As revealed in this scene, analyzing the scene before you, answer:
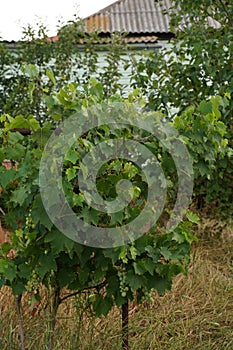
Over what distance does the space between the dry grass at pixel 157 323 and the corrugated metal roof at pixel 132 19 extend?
11.4 m

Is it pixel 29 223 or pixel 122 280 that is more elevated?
pixel 29 223

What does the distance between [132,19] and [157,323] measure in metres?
13.6

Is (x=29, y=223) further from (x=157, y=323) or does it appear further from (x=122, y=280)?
(x=157, y=323)

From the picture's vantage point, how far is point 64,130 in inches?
94.1

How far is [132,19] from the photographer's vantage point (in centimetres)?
1609

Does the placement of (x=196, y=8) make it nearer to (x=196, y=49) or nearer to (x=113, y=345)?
(x=196, y=49)

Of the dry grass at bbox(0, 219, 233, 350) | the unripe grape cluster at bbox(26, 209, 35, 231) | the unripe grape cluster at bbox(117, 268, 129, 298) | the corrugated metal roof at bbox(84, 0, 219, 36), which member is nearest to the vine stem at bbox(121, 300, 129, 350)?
the dry grass at bbox(0, 219, 233, 350)

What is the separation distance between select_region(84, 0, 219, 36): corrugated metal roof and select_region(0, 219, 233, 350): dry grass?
37.6 feet

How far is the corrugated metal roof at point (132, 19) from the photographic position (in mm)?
15148

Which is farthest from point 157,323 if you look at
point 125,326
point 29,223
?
point 29,223

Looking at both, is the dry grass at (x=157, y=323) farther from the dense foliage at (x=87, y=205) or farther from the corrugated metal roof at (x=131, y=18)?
the corrugated metal roof at (x=131, y=18)

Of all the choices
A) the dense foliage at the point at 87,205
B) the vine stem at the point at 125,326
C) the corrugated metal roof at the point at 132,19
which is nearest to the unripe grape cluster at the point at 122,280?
the dense foliage at the point at 87,205

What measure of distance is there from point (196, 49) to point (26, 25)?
4.03m

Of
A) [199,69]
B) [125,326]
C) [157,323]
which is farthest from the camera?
[199,69]
